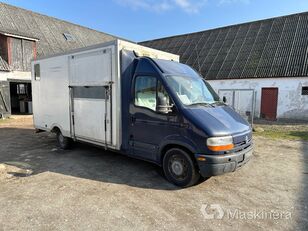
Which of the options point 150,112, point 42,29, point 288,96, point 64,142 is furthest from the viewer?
point 42,29

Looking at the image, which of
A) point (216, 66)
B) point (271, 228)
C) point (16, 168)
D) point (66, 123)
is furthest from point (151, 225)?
point (216, 66)

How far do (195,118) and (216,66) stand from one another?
658 inches

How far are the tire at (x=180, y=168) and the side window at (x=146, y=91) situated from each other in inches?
42.4

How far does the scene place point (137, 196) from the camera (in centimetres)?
415

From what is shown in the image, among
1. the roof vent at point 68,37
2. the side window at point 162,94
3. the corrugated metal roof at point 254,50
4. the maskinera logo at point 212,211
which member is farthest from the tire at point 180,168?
the roof vent at point 68,37

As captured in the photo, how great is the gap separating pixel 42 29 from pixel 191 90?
69.8ft

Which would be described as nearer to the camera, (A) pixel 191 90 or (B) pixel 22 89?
(A) pixel 191 90

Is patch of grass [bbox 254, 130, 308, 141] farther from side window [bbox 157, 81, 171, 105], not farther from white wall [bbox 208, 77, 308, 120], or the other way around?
side window [bbox 157, 81, 171, 105]

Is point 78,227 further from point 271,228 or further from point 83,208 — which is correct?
point 271,228

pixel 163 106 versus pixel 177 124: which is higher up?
pixel 163 106

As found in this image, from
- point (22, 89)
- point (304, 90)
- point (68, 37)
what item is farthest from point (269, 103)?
point (22, 89)

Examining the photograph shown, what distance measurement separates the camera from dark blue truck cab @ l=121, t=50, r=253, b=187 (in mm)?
4156

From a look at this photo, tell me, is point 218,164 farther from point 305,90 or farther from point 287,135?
point 305,90

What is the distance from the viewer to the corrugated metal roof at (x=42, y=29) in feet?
60.0
